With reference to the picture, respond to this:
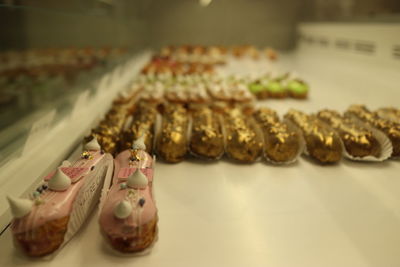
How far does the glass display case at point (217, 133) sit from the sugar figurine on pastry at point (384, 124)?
12 mm

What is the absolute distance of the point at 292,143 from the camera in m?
1.37

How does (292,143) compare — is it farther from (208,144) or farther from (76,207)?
(76,207)

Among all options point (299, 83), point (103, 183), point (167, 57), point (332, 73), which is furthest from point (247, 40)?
point (103, 183)

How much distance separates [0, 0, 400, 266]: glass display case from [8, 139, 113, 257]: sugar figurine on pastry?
0.17 feet

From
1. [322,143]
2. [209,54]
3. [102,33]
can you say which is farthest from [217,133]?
[209,54]

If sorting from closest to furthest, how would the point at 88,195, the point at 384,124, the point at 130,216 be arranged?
the point at 130,216
the point at 88,195
the point at 384,124

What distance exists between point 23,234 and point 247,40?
4879mm

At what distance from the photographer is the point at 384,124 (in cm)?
153

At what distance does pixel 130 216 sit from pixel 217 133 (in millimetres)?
665

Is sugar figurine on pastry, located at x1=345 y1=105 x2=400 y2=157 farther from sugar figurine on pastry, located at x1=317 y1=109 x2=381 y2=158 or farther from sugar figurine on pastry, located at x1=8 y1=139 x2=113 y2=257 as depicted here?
sugar figurine on pastry, located at x1=8 y1=139 x2=113 y2=257

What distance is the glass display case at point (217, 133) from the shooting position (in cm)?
93

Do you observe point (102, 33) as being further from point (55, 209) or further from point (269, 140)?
point (55, 209)

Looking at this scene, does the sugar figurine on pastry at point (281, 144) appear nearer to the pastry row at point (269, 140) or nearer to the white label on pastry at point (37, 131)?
the pastry row at point (269, 140)

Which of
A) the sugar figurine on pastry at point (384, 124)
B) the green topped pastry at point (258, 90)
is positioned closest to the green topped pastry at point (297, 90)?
the green topped pastry at point (258, 90)
